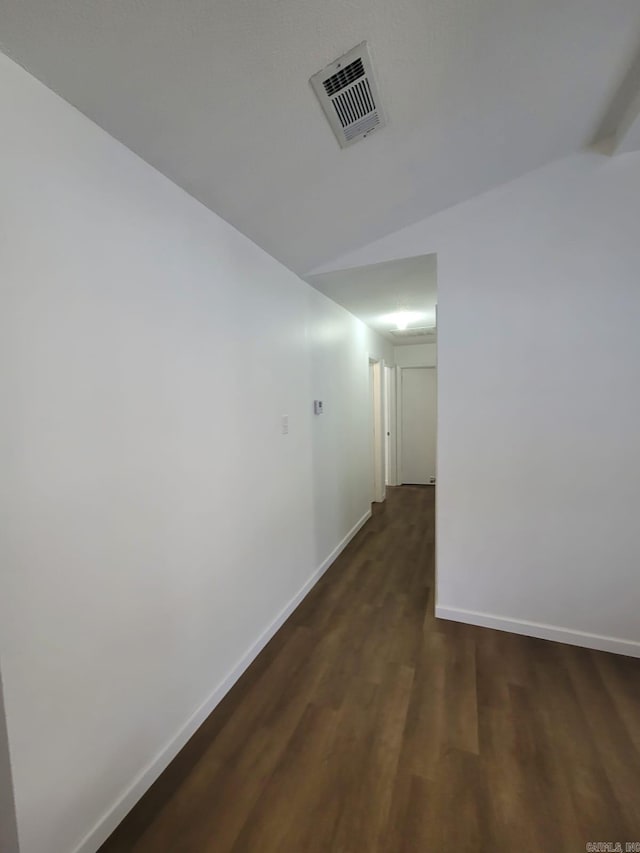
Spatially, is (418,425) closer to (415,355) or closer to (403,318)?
(415,355)

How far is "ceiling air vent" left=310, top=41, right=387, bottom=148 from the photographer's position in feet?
4.05

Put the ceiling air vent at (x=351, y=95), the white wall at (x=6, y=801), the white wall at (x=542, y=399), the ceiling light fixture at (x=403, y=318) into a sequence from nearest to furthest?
the white wall at (x=6, y=801)
the ceiling air vent at (x=351, y=95)
the white wall at (x=542, y=399)
the ceiling light fixture at (x=403, y=318)

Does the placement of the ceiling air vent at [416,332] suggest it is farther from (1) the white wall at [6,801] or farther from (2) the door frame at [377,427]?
(1) the white wall at [6,801]

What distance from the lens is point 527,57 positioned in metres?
1.38

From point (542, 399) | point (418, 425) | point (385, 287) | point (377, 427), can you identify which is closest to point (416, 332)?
point (377, 427)

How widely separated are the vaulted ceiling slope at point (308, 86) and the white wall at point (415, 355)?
4.13 m

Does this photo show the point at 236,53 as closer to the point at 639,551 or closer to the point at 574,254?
the point at 574,254

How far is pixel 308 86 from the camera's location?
1281mm

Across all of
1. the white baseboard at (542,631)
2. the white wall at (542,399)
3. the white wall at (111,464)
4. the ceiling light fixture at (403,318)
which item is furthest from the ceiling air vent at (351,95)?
the white baseboard at (542,631)

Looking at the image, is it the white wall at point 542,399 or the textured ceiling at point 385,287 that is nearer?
the white wall at point 542,399

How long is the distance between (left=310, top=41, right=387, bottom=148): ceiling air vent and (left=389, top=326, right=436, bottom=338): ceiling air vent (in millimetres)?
3437

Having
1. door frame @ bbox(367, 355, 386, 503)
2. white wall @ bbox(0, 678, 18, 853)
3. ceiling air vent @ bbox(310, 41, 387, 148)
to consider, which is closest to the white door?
door frame @ bbox(367, 355, 386, 503)

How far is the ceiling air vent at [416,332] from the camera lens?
4.89 meters

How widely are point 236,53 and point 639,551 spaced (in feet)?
9.84
